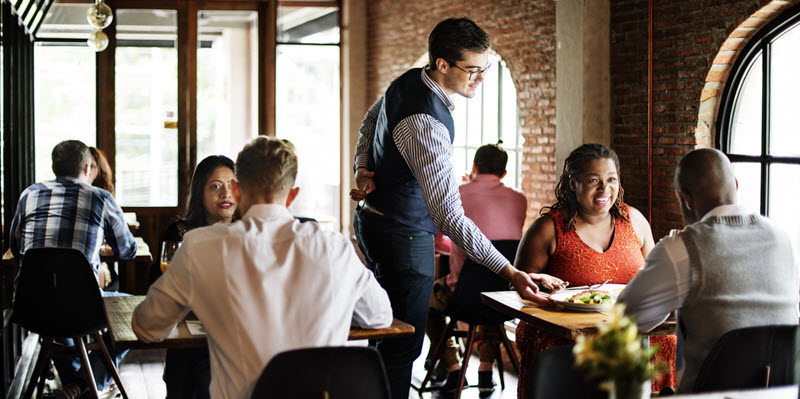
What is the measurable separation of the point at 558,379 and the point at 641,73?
384cm

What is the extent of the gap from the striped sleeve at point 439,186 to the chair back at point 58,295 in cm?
185

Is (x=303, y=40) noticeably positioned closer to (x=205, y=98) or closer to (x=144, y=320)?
(x=205, y=98)

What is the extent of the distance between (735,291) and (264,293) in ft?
4.42

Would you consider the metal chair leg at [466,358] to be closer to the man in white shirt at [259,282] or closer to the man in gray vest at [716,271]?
the man in gray vest at [716,271]

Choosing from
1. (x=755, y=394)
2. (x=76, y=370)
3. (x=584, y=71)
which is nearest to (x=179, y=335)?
(x=755, y=394)

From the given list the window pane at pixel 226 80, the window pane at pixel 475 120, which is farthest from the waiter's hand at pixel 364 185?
the window pane at pixel 226 80

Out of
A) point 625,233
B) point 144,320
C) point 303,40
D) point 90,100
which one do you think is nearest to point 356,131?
point 303,40

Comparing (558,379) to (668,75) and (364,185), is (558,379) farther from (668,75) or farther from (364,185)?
(668,75)

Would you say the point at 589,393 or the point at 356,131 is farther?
the point at 356,131

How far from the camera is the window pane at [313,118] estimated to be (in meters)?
9.46

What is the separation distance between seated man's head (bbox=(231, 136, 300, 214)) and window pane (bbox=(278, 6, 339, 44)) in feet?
23.7

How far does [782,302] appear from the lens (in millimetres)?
2477

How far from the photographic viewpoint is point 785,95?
4781 millimetres

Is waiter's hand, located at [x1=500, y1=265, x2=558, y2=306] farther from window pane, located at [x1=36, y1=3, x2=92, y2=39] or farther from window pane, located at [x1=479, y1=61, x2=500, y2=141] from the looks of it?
window pane, located at [x1=36, y1=3, x2=92, y2=39]
